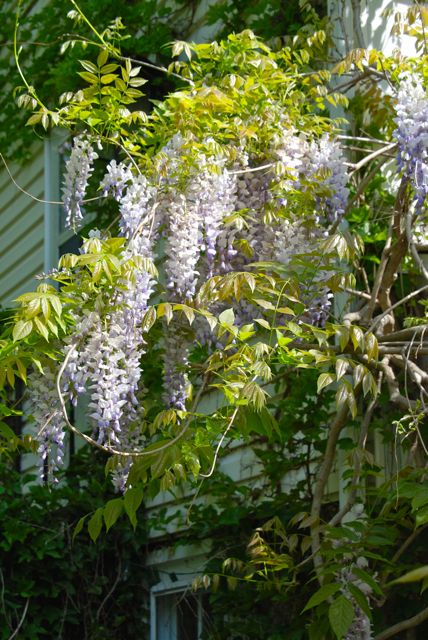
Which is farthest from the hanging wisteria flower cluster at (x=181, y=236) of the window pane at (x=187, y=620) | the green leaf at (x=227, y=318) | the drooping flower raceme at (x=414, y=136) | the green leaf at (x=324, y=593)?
the window pane at (x=187, y=620)

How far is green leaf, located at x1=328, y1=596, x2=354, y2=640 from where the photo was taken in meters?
3.81

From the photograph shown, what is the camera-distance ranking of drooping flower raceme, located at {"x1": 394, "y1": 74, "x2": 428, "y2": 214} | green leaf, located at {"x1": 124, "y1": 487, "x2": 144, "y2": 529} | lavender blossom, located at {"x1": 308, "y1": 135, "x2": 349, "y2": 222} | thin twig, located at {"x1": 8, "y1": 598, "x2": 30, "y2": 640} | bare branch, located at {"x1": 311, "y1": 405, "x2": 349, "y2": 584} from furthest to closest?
1. thin twig, located at {"x1": 8, "y1": 598, "x2": 30, "y2": 640}
2. lavender blossom, located at {"x1": 308, "y1": 135, "x2": 349, "y2": 222}
3. bare branch, located at {"x1": 311, "y1": 405, "x2": 349, "y2": 584}
4. drooping flower raceme, located at {"x1": 394, "y1": 74, "x2": 428, "y2": 214}
5. green leaf, located at {"x1": 124, "y1": 487, "x2": 144, "y2": 529}

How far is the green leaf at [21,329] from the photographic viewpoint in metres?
3.61

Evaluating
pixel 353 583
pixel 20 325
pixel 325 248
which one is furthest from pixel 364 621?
pixel 20 325

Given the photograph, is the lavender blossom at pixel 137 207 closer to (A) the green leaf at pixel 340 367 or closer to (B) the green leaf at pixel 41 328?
(B) the green leaf at pixel 41 328

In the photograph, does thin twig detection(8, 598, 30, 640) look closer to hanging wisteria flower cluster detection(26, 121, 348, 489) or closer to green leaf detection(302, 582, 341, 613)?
hanging wisteria flower cluster detection(26, 121, 348, 489)

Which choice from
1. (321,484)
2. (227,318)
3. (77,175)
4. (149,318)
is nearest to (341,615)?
(321,484)

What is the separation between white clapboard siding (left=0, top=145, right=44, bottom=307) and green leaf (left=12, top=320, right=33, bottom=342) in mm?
5265

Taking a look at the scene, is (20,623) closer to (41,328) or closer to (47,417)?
(47,417)

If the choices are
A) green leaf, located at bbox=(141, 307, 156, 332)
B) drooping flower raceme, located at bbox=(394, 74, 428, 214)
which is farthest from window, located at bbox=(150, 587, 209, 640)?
drooping flower raceme, located at bbox=(394, 74, 428, 214)

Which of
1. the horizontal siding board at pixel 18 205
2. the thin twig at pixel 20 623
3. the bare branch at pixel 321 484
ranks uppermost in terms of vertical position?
the horizontal siding board at pixel 18 205

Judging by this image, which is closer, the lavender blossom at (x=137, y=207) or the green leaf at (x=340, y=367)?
the green leaf at (x=340, y=367)

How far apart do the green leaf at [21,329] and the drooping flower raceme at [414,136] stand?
57.8 inches

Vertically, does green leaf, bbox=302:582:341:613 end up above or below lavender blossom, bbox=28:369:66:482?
below
